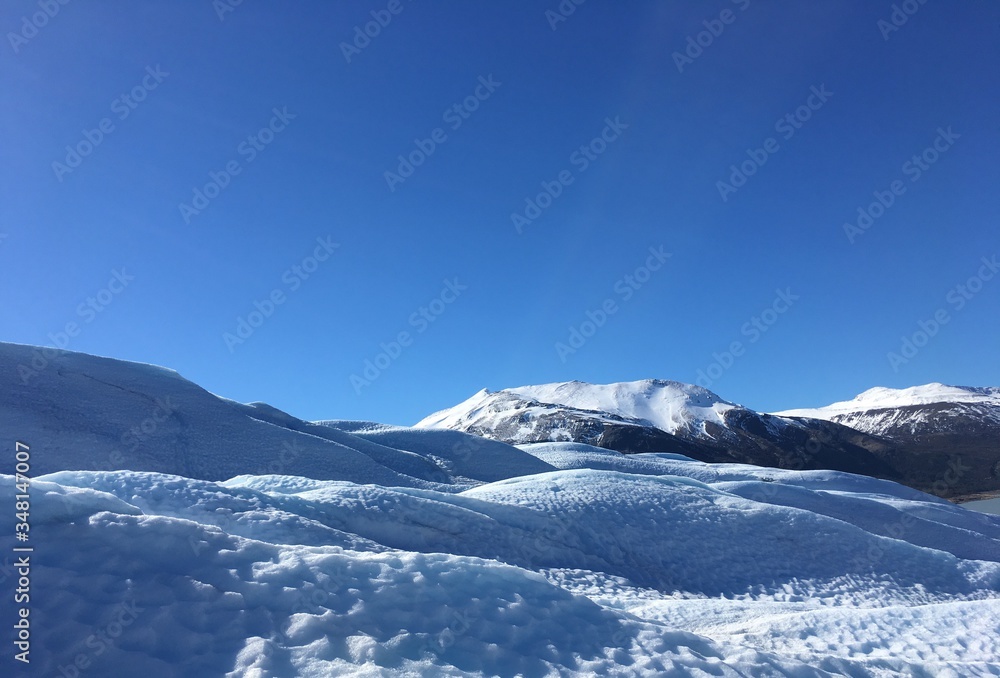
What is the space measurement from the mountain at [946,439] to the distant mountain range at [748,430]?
0.23 meters

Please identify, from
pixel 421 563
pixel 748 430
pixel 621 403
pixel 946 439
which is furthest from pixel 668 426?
pixel 421 563

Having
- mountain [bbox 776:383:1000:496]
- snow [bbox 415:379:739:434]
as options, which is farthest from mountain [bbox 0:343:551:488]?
snow [bbox 415:379:739:434]

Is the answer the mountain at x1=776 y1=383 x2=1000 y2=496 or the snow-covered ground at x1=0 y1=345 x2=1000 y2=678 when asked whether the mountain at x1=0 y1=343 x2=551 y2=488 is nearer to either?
the snow-covered ground at x1=0 y1=345 x2=1000 y2=678

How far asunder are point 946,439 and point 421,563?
527ft

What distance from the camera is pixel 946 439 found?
5359 inches

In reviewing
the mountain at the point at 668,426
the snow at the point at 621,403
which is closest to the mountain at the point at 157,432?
the mountain at the point at 668,426

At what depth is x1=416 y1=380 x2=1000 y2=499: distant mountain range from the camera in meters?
99.4

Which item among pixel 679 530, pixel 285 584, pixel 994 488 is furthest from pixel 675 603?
pixel 994 488

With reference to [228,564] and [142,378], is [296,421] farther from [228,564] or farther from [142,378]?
[228,564]

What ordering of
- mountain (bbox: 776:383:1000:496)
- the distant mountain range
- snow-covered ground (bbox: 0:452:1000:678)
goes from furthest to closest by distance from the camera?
the distant mountain range, mountain (bbox: 776:383:1000:496), snow-covered ground (bbox: 0:452:1000:678)

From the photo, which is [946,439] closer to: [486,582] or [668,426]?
[668,426]

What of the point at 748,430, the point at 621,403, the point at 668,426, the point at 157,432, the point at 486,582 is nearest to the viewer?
the point at 486,582

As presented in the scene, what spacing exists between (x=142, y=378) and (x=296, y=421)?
574cm

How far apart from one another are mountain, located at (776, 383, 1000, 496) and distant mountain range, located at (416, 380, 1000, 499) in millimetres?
233
